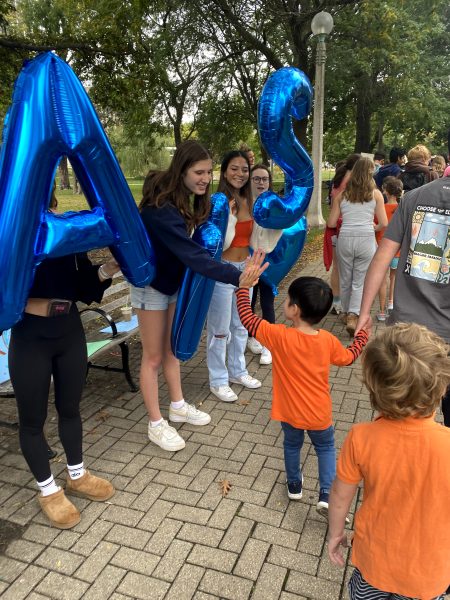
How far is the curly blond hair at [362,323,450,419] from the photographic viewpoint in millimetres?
1317

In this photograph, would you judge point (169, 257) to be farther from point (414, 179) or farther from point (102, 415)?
point (414, 179)

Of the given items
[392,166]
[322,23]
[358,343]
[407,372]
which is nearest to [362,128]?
[322,23]

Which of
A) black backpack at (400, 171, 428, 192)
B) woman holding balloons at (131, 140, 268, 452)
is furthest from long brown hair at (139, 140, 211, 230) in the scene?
black backpack at (400, 171, 428, 192)

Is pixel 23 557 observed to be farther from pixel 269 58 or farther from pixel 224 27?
pixel 224 27

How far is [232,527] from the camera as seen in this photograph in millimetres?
2434

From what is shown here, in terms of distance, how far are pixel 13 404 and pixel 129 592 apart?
2163 mm

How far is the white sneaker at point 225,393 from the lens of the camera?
3730mm

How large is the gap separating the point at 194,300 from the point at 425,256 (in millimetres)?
1353

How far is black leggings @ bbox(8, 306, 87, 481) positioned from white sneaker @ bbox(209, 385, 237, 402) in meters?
1.43

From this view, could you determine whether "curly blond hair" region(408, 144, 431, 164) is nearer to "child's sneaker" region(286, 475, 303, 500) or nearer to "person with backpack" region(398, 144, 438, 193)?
"person with backpack" region(398, 144, 438, 193)

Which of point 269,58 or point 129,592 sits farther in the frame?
point 269,58

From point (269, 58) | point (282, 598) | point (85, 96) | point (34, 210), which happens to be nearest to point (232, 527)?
point (282, 598)

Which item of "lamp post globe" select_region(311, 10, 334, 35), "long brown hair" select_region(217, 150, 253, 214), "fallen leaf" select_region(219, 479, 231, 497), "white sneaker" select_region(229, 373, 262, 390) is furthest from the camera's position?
"lamp post globe" select_region(311, 10, 334, 35)

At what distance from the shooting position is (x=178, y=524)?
245 cm
